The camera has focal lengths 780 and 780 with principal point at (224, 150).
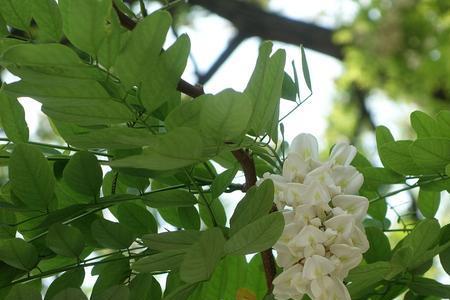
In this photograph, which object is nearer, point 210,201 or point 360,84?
point 210,201

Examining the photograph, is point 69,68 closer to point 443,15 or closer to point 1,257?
point 1,257

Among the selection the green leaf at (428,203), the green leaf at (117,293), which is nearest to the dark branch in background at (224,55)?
the green leaf at (428,203)

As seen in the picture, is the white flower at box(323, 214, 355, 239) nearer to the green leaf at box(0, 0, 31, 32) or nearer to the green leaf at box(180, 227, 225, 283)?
the green leaf at box(180, 227, 225, 283)

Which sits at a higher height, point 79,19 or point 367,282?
point 79,19

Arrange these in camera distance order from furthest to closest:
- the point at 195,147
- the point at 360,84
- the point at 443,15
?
the point at 360,84
the point at 443,15
the point at 195,147

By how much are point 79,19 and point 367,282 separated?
15 centimetres

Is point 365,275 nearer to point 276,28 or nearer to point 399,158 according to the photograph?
point 399,158

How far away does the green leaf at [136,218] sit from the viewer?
37cm

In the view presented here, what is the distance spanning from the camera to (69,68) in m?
0.29

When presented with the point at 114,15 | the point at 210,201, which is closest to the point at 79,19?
the point at 114,15

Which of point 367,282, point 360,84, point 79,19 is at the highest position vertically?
point 360,84

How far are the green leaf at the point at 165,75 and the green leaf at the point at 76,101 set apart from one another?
11 mm

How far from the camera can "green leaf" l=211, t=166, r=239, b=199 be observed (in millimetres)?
331

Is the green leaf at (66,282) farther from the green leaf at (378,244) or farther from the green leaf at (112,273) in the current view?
the green leaf at (378,244)
